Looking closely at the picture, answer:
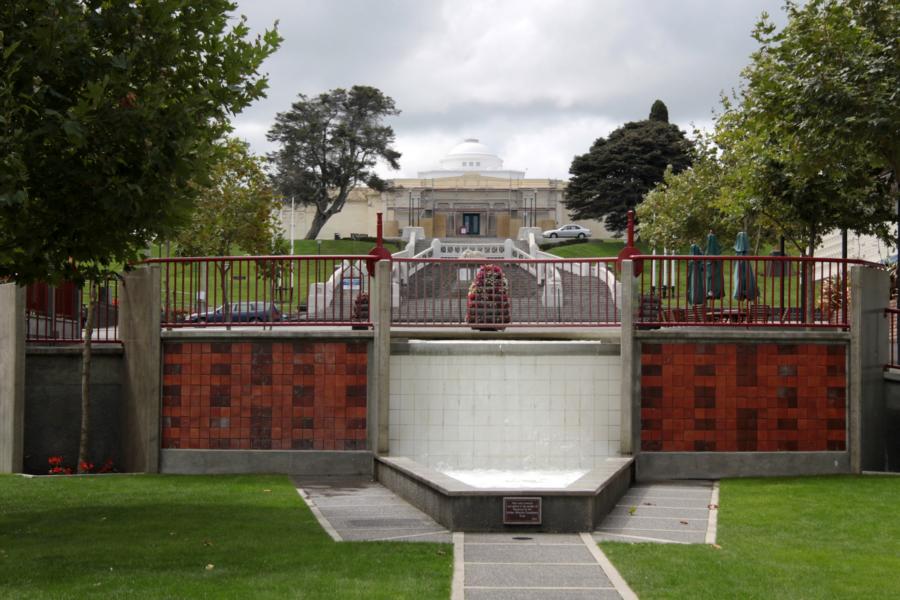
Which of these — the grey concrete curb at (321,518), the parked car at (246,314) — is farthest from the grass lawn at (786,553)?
the parked car at (246,314)

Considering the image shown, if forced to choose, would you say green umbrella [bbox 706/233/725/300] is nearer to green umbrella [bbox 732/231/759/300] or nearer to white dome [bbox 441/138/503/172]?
green umbrella [bbox 732/231/759/300]

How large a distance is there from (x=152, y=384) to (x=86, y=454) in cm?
154

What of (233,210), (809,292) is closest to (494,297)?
(809,292)

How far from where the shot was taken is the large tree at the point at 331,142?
79000 millimetres

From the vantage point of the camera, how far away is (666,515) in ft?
40.8

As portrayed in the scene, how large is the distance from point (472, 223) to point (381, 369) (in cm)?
8482

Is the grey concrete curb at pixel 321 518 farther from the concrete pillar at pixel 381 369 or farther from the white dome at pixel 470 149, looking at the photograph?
the white dome at pixel 470 149

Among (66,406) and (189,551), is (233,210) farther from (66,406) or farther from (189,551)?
(189,551)

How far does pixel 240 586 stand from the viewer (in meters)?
8.59

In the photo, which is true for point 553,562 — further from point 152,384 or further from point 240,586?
point 152,384

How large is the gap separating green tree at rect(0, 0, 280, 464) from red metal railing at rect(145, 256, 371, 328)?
4.59 meters

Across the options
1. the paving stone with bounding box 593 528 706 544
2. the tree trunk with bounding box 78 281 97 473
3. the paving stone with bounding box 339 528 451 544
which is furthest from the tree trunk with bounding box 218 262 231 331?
the paving stone with bounding box 593 528 706 544

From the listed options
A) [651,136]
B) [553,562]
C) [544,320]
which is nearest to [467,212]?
[651,136]

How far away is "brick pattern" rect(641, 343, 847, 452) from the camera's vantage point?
1547cm
